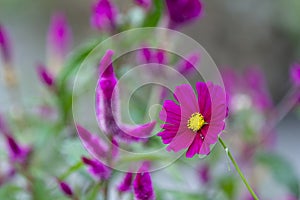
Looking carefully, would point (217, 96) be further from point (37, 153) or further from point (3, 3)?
point (3, 3)

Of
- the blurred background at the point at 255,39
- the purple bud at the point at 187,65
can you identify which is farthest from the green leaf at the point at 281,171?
the blurred background at the point at 255,39

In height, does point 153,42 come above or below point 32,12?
below

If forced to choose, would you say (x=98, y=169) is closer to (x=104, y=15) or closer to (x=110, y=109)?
(x=110, y=109)

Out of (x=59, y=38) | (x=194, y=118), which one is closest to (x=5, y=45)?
(x=59, y=38)

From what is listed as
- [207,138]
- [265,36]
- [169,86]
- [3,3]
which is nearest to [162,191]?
[169,86]

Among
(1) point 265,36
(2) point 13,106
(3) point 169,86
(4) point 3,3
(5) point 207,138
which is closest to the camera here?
(5) point 207,138

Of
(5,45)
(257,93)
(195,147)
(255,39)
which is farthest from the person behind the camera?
(255,39)
